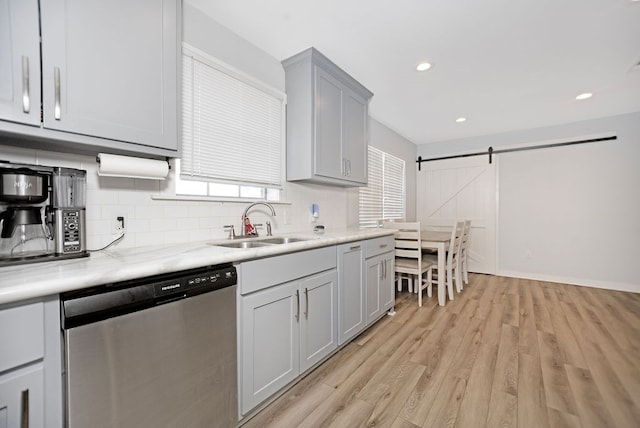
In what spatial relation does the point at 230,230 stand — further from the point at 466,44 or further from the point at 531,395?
the point at 466,44

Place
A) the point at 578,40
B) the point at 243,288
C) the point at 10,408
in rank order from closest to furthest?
the point at 10,408 → the point at 243,288 → the point at 578,40

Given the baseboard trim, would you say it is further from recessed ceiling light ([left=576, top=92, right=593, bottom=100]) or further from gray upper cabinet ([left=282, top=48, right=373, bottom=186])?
gray upper cabinet ([left=282, top=48, right=373, bottom=186])

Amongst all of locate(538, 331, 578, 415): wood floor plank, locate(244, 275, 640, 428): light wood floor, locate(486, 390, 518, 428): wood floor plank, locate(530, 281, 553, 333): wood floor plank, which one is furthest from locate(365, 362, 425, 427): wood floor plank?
locate(530, 281, 553, 333): wood floor plank

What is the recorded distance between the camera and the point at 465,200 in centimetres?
491

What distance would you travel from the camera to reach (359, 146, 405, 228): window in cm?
379

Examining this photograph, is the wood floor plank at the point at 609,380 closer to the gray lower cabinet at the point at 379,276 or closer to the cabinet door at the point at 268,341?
the gray lower cabinet at the point at 379,276

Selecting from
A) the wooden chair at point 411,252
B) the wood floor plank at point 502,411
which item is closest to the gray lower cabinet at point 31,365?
the wood floor plank at point 502,411

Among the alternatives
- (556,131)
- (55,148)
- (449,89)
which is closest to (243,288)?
(55,148)

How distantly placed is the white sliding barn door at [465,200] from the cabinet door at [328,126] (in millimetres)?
3253

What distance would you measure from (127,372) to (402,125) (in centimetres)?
441

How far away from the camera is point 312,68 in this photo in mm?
2303

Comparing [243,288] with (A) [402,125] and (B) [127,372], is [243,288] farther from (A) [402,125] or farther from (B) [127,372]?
(A) [402,125]

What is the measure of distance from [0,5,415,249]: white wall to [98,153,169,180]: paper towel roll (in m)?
0.16

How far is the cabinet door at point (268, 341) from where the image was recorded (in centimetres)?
138
